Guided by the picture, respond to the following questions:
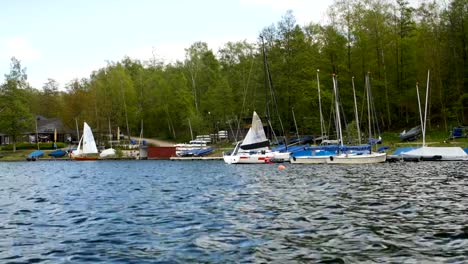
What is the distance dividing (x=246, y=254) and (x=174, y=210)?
9502 millimetres

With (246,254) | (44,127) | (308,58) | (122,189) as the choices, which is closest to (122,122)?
(44,127)

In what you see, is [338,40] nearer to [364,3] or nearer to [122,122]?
[364,3]

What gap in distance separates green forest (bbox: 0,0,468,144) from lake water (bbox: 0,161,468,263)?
49.1 m

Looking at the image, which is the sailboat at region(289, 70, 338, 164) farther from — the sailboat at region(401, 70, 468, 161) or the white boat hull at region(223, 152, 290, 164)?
the sailboat at region(401, 70, 468, 161)

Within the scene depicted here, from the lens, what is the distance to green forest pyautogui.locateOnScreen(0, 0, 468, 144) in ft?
252

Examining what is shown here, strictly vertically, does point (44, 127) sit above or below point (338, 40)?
below

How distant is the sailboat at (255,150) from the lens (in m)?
65.5

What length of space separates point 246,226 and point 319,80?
72.9 m

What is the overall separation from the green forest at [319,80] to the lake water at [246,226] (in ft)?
161

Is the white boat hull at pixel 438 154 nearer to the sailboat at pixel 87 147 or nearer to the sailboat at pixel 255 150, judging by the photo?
the sailboat at pixel 255 150

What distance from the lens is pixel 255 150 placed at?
67.4 metres

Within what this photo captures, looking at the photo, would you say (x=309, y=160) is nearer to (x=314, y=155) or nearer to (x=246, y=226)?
(x=314, y=155)

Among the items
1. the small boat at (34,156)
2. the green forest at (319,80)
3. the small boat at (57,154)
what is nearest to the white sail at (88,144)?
the small boat at (57,154)

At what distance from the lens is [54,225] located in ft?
63.8
